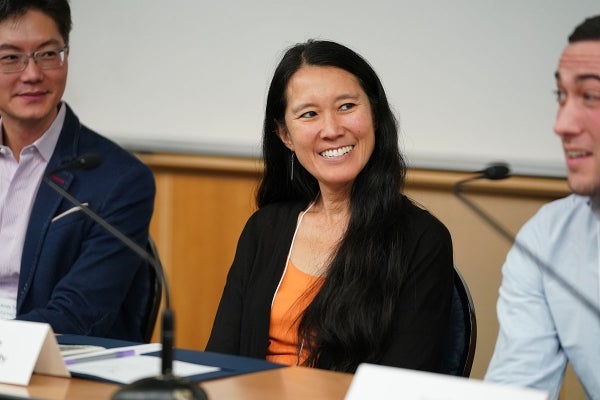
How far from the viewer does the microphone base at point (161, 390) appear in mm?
1576

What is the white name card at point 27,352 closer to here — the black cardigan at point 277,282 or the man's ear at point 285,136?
the black cardigan at point 277,282

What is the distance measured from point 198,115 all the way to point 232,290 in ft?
4.98

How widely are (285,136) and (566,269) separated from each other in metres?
1.02

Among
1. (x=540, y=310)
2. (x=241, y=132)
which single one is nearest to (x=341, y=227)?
(x=540, y=310)

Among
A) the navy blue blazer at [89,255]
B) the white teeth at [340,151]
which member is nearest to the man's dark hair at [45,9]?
the navy blue blazer at [89,255]

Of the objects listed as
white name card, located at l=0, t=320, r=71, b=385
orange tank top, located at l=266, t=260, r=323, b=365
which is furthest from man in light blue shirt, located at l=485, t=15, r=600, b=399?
white name card, located at l=0, t=320, r=71, b=385

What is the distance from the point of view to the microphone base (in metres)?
1.58

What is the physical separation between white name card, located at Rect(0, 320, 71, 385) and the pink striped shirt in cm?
96

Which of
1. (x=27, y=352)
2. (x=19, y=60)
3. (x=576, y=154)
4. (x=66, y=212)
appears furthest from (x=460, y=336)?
(x=19, y=60)

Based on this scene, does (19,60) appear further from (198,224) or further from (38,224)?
(198,224)

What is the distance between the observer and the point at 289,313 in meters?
2.60

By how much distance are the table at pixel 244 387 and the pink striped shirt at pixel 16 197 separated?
1.06 m

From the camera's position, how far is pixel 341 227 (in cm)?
271

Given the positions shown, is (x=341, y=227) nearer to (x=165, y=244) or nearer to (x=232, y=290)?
(x=232, y=290)
